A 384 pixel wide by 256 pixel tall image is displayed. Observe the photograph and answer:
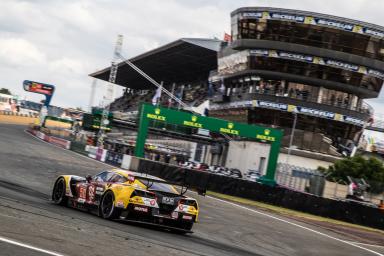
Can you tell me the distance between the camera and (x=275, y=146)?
143 ft

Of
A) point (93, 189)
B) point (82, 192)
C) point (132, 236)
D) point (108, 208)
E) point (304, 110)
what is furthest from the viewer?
point (304, 110)

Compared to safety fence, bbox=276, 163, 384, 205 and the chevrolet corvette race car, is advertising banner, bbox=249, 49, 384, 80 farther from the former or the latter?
the chevrolet corvette race car

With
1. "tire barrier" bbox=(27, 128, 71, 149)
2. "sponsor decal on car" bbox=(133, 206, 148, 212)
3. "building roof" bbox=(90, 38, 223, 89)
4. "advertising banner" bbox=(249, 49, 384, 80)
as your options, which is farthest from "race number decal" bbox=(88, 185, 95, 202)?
"building roof" bbox=(90, 38, 223, 89)

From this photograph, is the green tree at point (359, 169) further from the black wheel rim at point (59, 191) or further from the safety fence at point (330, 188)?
the black wheel rim at point (59, 191)

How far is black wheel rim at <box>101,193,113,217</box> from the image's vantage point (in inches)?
472

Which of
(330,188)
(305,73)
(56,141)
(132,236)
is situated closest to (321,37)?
(305,73)

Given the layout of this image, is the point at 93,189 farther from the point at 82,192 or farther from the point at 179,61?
the point at 179,61

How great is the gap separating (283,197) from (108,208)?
1707 cm

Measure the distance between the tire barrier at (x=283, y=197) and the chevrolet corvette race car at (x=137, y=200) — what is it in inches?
618

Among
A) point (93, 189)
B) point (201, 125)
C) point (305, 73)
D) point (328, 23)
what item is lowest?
point (93, 189)

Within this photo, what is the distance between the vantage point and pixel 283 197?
28.0m

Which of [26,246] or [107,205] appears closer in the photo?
[26,246]

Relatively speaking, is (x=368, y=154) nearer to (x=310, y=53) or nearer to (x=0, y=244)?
(x=310, y=53)

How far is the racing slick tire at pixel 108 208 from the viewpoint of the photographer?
11797 millimetres
